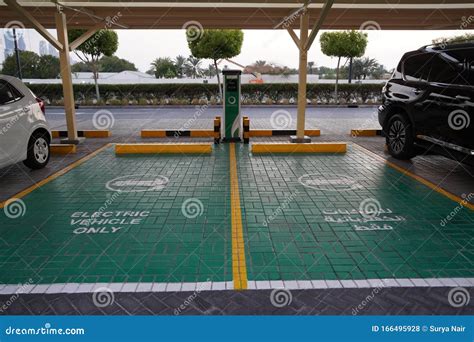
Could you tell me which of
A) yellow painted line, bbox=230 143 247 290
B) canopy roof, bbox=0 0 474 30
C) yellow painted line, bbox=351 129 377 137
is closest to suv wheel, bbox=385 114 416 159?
canopy roof, bbox=0 0 474 30

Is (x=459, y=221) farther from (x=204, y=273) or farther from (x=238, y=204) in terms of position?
(x=204, y=273)

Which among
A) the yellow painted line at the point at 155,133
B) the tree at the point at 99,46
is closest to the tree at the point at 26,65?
the tree at the point at 99,46

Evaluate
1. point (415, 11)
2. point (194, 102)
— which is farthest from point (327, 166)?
point (194, 102)

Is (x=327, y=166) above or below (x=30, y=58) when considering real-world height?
below

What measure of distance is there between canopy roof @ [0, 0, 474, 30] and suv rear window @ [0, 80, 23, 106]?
3.21 m

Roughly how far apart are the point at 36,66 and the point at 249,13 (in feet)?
97.6

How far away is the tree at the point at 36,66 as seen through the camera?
32.7 meters

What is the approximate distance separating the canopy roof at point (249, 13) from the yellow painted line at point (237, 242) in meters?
5.05

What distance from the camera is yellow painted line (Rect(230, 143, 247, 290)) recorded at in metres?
3.58

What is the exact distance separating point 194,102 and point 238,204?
18698 mm

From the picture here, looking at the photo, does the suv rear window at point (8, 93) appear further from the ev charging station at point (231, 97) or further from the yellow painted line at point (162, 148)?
the ev charging station at point (231, 97)

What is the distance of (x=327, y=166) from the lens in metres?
7.83

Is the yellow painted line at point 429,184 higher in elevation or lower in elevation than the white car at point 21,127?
lower

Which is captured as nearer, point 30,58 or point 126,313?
point 126,313
